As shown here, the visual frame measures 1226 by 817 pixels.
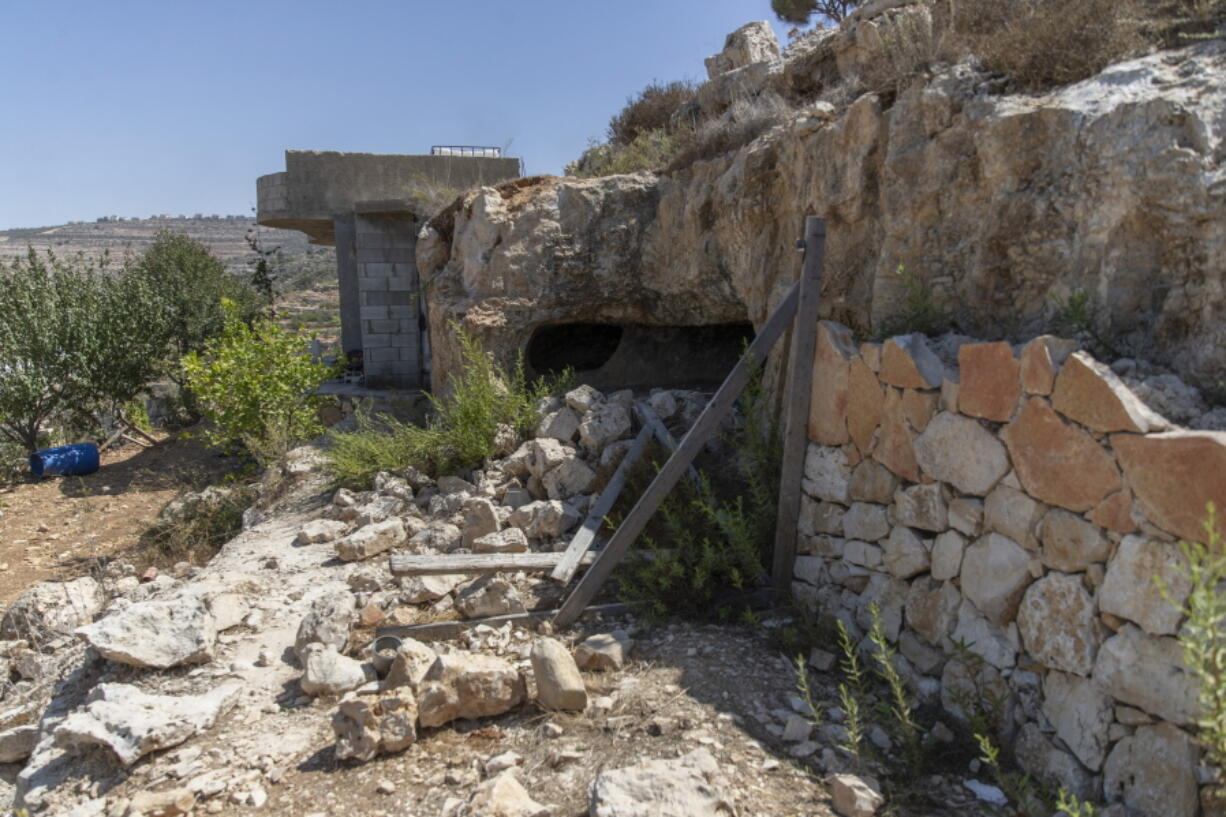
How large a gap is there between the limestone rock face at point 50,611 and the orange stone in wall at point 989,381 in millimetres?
5849

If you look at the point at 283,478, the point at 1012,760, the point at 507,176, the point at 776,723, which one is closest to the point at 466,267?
the point at 283,478

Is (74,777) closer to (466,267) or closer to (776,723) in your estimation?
(776,723)

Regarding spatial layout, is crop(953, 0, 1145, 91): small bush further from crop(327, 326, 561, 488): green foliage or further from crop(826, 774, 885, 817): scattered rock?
crop(327, 326, 561, 488): green foliage

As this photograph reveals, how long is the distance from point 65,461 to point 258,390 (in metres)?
4.92

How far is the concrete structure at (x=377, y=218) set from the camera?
10.6 metres

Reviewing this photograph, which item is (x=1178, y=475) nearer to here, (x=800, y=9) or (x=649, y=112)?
(x=649, y=112)

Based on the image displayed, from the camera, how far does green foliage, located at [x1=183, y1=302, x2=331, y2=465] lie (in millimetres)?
8492

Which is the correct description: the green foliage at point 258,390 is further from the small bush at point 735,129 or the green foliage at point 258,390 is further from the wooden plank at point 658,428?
the small bush at point 735,129

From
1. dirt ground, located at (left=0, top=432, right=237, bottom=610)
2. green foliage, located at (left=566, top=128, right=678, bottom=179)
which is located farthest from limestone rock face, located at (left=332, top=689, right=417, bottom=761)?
green foliage, located at (left=566, top=128, right=678, bottom=179)

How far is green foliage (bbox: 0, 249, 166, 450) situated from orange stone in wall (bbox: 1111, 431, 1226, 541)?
13089 millimetres

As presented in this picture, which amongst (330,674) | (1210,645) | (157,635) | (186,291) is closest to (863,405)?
(1210,645)

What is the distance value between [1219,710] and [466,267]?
6.54 meters

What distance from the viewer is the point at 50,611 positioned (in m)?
5.67

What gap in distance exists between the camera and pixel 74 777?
11.2ft
